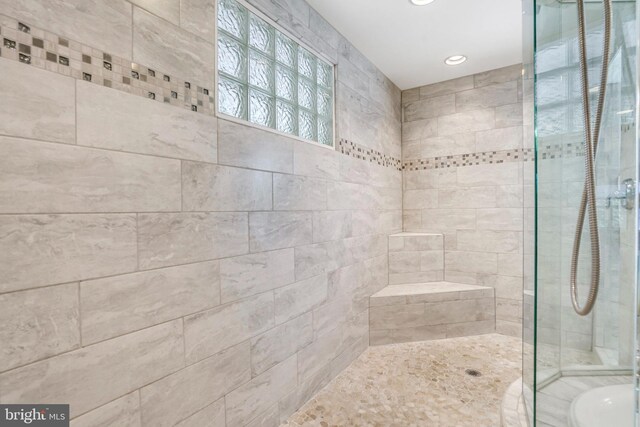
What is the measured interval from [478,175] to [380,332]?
71.4 inches

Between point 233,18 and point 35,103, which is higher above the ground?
point 233,18

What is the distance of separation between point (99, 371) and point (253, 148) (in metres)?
1.10

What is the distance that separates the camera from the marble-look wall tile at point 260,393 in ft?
4.87

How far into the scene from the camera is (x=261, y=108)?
1.71m

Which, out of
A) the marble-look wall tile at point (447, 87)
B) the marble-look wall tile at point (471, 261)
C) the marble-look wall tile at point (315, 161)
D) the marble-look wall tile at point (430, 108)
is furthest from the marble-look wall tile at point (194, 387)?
the marble-look wall tile at point (447, 87)

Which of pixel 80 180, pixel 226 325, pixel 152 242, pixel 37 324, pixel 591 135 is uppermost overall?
pixel 591 135

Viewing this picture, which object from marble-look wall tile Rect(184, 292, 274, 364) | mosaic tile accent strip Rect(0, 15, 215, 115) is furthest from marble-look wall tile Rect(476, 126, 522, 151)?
mosaic tile accent strip Rect(0, 15, 215, 115)

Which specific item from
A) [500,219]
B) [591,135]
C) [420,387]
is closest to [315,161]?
[591,135]

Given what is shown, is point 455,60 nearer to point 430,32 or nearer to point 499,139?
point 430,32

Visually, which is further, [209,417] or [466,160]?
[466,160]

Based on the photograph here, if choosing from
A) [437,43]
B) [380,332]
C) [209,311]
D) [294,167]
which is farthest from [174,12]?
[380,332]

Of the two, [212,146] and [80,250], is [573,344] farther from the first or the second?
[80,250]

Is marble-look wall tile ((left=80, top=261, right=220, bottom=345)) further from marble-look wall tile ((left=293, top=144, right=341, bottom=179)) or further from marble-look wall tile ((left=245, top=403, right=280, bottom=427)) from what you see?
marble-look wall tile ((left=293, top=144, right=341, bottom=179))

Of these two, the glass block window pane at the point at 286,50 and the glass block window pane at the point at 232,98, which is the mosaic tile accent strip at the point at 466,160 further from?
the glass block window pane at the point at 232,98
